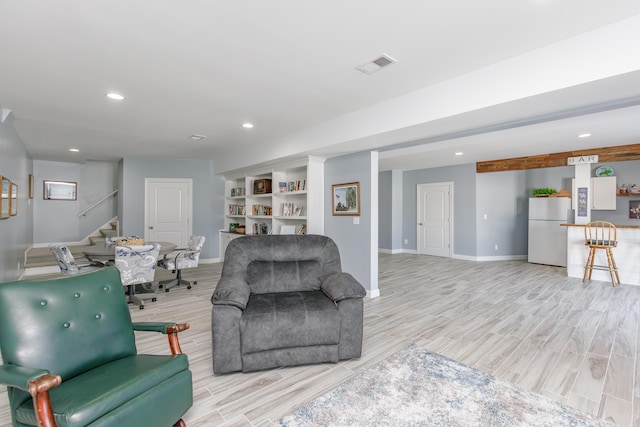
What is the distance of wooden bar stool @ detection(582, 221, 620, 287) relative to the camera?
5.11m

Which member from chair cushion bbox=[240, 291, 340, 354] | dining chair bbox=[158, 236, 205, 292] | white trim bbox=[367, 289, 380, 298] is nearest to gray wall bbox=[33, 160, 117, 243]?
dining chair bbox=[158, 236, 205, 292]

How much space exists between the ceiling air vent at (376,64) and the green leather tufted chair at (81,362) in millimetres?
2401

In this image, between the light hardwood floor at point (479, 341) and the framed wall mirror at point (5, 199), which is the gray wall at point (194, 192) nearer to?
the light hardwood floor at point (479, 341)

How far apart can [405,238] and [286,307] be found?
6.93m

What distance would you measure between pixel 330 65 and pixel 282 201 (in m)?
3.46

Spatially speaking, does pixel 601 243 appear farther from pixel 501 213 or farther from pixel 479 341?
pixel 479 341

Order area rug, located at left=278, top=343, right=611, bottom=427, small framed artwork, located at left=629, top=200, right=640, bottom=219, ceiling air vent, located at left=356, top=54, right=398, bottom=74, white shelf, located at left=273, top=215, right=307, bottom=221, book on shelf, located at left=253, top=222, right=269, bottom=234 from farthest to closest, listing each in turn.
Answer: small framed artwork, located at left=629, top=200, right=640, bottom=219, book on shelf, located at left=253, top=222, right=269, bottom=234, white shelf, located at left=273, top=215, right=307, bottom=221, ceiling air vent, located at left=356, top=54, right=398, bottom=74, area rug, located at left=278, top=343, right=611, bottom=427

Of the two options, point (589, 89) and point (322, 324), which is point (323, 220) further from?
point (589, 89)

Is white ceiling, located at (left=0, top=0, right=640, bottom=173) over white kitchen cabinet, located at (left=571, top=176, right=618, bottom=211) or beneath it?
over

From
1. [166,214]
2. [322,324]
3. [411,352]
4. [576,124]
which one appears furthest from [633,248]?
[166,214]

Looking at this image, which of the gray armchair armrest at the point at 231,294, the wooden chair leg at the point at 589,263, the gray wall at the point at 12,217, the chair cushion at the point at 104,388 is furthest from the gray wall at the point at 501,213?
the gray wall at the point at 12,217

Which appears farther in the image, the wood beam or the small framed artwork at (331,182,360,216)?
the wood beam

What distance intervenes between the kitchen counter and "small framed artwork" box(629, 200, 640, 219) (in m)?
1.69

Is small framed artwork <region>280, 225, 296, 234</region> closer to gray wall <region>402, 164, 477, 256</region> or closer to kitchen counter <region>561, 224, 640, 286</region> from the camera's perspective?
gray wall <region>402, 164, 477, 256</region>
